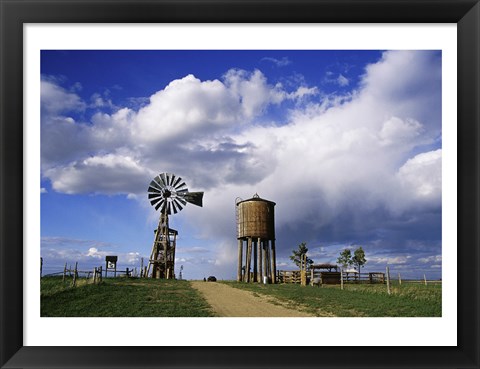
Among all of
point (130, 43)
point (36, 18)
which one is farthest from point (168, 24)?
point (36, 18)

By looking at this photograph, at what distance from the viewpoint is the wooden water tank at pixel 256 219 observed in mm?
23203

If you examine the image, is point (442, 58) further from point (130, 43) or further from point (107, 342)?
point (107, 342)

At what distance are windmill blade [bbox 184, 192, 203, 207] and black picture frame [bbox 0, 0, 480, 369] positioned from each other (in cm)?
1990

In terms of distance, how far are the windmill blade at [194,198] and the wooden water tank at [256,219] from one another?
8.72 ft

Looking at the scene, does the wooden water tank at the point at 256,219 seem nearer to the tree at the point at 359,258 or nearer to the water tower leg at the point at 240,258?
the water tower leg at the point at 240,258

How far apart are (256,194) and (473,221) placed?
18.7m

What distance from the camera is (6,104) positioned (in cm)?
522

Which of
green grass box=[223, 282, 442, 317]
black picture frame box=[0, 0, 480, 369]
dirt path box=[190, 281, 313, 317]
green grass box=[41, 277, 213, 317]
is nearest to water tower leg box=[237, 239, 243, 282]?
green grass box=[223, 282, 442, 317]

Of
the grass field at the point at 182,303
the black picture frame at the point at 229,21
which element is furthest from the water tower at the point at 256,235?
the black picture frame at the point at 229,21

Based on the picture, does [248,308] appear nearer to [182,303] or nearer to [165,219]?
[182,303]

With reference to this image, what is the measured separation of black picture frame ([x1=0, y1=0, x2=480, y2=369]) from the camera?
5160mm

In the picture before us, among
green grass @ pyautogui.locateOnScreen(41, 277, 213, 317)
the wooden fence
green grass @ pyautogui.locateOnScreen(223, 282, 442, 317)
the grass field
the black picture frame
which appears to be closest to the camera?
the black picture frame

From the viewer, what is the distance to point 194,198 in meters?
25.7

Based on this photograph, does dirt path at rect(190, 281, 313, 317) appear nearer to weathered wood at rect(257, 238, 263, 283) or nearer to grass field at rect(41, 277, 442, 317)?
grass field at rect(41, 277, 442, 317)
